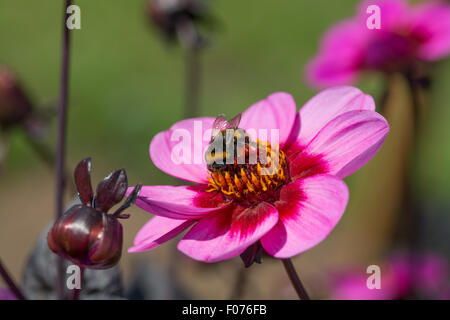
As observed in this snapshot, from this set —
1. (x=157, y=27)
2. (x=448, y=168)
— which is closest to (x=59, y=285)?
(x=157, y=27)

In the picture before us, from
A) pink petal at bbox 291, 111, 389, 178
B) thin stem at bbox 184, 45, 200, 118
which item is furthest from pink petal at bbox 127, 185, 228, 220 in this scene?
thin stem at bbox 184, 45, 200, 118

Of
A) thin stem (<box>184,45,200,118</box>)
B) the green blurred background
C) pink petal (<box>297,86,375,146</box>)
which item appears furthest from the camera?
the green blurred background

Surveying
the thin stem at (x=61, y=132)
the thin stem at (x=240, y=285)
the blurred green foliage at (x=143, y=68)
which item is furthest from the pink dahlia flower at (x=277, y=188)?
the blurred green foliage at (x=143, y=68)

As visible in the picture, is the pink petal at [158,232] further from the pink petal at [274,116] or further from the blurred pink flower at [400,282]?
the blurred pink flower at [400,282]

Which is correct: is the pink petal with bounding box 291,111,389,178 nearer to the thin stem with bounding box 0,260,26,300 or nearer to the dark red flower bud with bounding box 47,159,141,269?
the dark red flower bud with bounding box 47,159,141,269

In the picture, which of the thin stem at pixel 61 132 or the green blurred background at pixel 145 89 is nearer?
the thin stem at pixel 61 132

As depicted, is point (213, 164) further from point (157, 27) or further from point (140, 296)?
point (157, 27)
